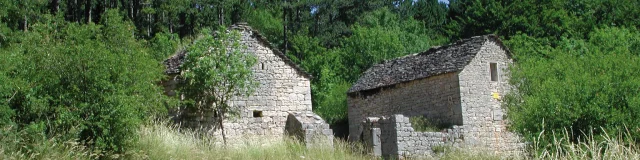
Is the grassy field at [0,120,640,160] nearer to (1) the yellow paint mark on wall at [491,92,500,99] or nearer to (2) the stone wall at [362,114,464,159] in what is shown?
(2) the stone wall at [362,114,464,159]

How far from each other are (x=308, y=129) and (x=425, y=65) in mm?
9337

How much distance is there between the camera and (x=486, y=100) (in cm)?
2625

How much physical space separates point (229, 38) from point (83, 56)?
635 centimetres

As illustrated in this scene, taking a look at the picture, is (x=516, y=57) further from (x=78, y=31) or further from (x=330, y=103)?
(x=78, y=31)

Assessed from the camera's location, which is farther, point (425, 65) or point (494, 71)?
point (425, 65)

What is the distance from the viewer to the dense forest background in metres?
14.3

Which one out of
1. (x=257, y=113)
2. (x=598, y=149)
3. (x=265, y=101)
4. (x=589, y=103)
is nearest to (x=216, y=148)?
(x=257, y=113)

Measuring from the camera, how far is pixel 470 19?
4391 centimetres

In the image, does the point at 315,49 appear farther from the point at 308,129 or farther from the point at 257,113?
the point at 308,129

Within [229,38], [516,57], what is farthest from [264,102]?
[516,57]

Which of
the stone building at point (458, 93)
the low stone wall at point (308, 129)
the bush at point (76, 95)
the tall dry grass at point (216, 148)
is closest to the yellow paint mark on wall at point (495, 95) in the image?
the stone building at point (458, 93)

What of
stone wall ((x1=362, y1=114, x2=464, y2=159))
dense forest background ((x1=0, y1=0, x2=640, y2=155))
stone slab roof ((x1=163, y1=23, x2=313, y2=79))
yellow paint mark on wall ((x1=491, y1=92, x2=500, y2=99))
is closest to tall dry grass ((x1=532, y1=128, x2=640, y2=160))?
dense forest background ((x1=0, y1=0, x2=640, y2=155))

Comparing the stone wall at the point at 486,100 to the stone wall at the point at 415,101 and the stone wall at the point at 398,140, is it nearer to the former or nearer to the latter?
the stone wall at the point at 415,101

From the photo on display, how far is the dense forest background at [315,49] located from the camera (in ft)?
46.8
